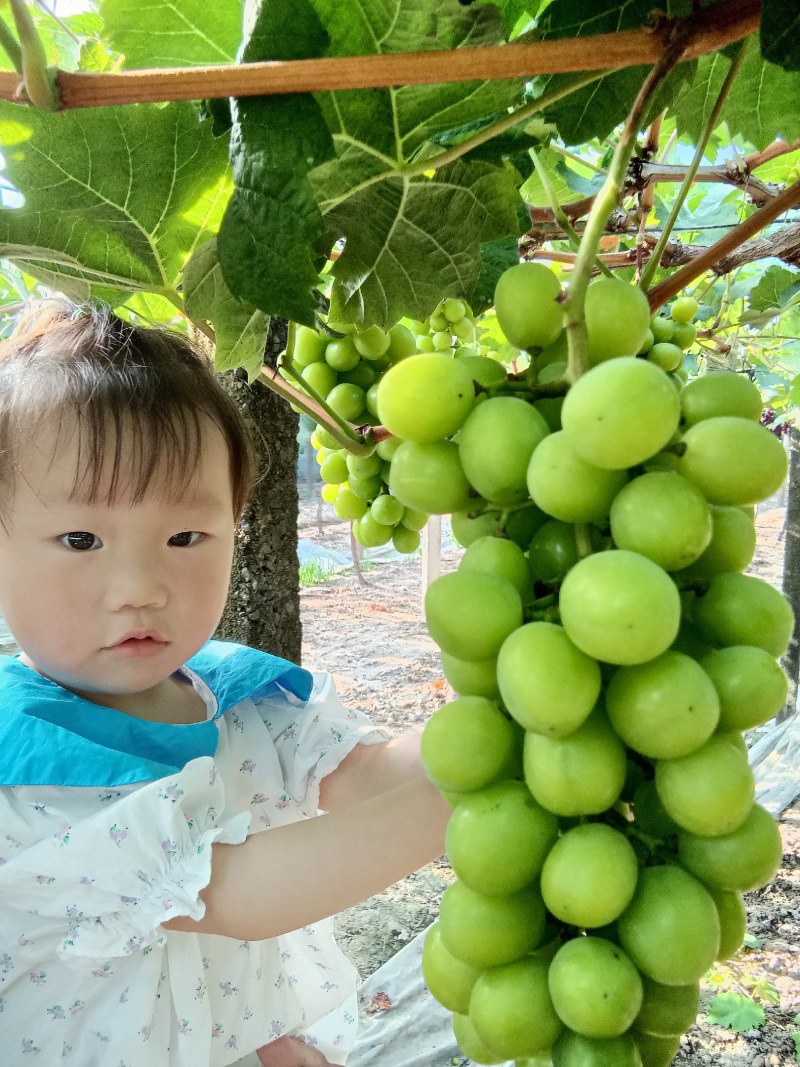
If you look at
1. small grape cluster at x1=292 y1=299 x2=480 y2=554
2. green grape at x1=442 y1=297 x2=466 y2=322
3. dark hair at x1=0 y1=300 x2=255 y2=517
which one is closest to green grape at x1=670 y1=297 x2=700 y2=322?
green grape at x1=442 y1=297 x2=466 y2=322

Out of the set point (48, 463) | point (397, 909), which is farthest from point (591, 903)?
point (397, 909)

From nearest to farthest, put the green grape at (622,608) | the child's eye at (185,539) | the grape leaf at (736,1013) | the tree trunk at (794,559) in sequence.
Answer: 1. the green grape at (622,608)
2. the child's eye at (185,539)
3. the grape leaf at (736,1013)
4. the tree trunk at (794,559)

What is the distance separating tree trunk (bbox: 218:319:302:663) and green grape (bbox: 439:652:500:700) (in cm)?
97

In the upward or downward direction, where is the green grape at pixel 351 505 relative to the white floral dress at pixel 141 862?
upward

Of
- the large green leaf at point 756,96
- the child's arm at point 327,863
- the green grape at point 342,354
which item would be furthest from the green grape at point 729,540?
the green grape at point 342,354

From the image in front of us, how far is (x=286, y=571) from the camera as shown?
1410 mm

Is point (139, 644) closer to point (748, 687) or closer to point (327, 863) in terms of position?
point (327, 863)

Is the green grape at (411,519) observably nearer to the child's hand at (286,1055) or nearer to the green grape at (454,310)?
the green grape at (454,310)

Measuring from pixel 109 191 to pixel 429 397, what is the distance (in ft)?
1.28

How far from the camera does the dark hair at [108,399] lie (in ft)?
2.64

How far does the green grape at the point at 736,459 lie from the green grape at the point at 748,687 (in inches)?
2.9

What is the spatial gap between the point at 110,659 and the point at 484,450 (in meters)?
0.56

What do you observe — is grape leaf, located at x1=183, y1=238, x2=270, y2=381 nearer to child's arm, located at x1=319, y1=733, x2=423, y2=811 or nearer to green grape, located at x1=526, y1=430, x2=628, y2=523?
green grape, located at x1=526, y1=430, x2=628, y2=523

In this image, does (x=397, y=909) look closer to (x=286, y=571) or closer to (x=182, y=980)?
(x=286, y=571)
